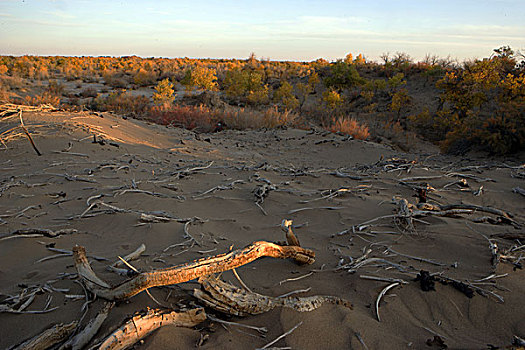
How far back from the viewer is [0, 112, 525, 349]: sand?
1490 millimetres

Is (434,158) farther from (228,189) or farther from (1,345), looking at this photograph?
(1,345)

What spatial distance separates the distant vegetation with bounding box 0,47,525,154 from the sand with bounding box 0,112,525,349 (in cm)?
437

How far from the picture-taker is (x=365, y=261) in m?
2.11

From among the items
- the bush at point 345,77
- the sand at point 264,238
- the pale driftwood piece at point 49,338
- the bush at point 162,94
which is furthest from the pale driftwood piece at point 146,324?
the bush at point 345,77

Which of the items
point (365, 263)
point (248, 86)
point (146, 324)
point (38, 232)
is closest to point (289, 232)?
point (365, 263)

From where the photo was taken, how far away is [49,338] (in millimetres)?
1283

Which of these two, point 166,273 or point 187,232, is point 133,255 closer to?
point 187,232

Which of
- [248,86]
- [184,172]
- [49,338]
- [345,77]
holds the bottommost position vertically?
[184,172]

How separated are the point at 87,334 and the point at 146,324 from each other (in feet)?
0.76

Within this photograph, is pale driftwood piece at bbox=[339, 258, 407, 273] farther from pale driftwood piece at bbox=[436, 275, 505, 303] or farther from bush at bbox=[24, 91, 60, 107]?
bush at bbox=[24, 91, 60, 107]

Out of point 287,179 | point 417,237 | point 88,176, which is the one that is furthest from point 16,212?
point 417,237

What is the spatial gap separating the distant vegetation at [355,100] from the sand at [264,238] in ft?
14.3

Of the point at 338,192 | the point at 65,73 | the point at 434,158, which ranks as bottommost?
the point at 434,158

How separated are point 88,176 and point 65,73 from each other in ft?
107
